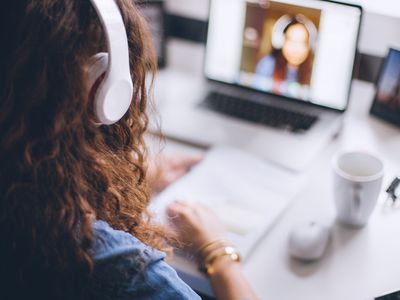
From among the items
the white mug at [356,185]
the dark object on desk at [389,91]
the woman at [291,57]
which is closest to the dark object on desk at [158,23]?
the woman at [291,57]

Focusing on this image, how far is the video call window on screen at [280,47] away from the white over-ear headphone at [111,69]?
2.00ft

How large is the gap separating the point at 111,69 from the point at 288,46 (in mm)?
671

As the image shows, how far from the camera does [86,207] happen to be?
710 mm

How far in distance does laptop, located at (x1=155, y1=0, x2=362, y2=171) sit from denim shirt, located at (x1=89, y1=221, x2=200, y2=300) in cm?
54

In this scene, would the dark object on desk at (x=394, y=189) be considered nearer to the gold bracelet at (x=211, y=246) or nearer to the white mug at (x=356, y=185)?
the white mug at (x=356, y=185)

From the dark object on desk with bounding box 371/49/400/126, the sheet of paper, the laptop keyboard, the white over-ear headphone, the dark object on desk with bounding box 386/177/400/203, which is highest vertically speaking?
the white over-ear headphone

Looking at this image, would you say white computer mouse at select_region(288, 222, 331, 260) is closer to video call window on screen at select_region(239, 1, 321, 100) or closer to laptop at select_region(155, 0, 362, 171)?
laptop at select_region(155, 0, 362, 171)

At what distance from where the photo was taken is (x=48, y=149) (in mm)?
680

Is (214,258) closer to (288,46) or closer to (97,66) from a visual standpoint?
(97,66)

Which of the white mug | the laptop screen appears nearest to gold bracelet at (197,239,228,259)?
the white mug

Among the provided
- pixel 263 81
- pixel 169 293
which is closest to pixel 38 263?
pixel 169 293

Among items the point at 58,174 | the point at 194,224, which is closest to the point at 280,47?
the point at 194,224

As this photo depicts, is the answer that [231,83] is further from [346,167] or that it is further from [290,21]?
[346,167]

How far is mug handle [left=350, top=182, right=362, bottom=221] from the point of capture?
96cm
